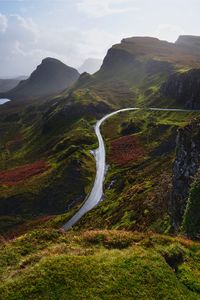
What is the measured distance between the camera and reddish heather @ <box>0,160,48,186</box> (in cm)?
12569

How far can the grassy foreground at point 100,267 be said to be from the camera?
18.9m

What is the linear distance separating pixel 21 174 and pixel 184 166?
314ft

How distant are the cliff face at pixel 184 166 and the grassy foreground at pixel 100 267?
1551 centimetres

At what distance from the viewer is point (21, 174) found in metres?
131

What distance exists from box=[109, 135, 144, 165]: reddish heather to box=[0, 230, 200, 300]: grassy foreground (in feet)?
301

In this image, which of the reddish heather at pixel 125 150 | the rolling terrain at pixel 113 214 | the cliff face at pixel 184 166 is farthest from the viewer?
the reddish heather at pixel 125 150

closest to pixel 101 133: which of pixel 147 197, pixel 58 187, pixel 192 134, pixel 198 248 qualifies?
pixel 58 187

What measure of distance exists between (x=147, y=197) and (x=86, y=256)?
43.6 metres

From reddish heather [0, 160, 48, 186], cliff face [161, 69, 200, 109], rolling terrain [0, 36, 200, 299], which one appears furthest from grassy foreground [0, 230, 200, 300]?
cliff face [161, 69, 200, 109]

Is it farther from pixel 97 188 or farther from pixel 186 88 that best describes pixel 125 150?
pixel 186 88

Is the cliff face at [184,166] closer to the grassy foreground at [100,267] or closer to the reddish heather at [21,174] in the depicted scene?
the grassy foreground at [100,267]

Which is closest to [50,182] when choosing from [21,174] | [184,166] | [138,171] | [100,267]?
[21,174]

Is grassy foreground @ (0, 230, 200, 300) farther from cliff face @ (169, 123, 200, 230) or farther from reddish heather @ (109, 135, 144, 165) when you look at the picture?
reddish heather @ (109, 135, 144, 165)

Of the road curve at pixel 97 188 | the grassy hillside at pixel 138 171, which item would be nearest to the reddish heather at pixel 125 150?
the grassy hillside at pixel 138 171
